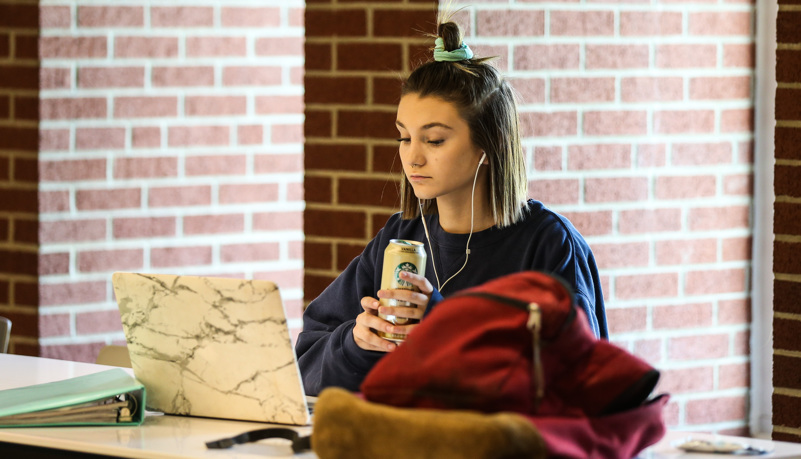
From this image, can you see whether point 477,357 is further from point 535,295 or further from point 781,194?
point 781,194

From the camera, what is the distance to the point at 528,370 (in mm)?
1545

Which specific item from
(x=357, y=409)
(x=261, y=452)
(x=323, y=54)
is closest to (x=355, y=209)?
(x=323, y=54)

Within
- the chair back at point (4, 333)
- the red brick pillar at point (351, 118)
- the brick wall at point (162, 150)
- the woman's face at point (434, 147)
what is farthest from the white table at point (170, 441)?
the brick wall at point (162, 150)

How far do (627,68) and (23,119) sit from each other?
6.01 feet

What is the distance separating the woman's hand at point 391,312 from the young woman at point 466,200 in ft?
0.40

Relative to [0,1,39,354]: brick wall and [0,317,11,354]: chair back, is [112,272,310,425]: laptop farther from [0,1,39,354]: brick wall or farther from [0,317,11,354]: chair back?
[0,1,39,354]: brick wall

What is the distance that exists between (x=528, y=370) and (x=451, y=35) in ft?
3.69

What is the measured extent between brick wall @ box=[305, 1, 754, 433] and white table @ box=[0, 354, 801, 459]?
1.27 metres

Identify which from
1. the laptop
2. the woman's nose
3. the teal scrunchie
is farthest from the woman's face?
the laptop

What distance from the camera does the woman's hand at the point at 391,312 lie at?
2.01 meters

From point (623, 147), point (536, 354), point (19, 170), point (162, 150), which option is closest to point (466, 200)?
point (623, 147)

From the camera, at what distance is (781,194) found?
280 cm

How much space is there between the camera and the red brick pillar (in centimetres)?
308

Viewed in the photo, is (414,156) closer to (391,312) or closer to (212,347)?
(391,312)
